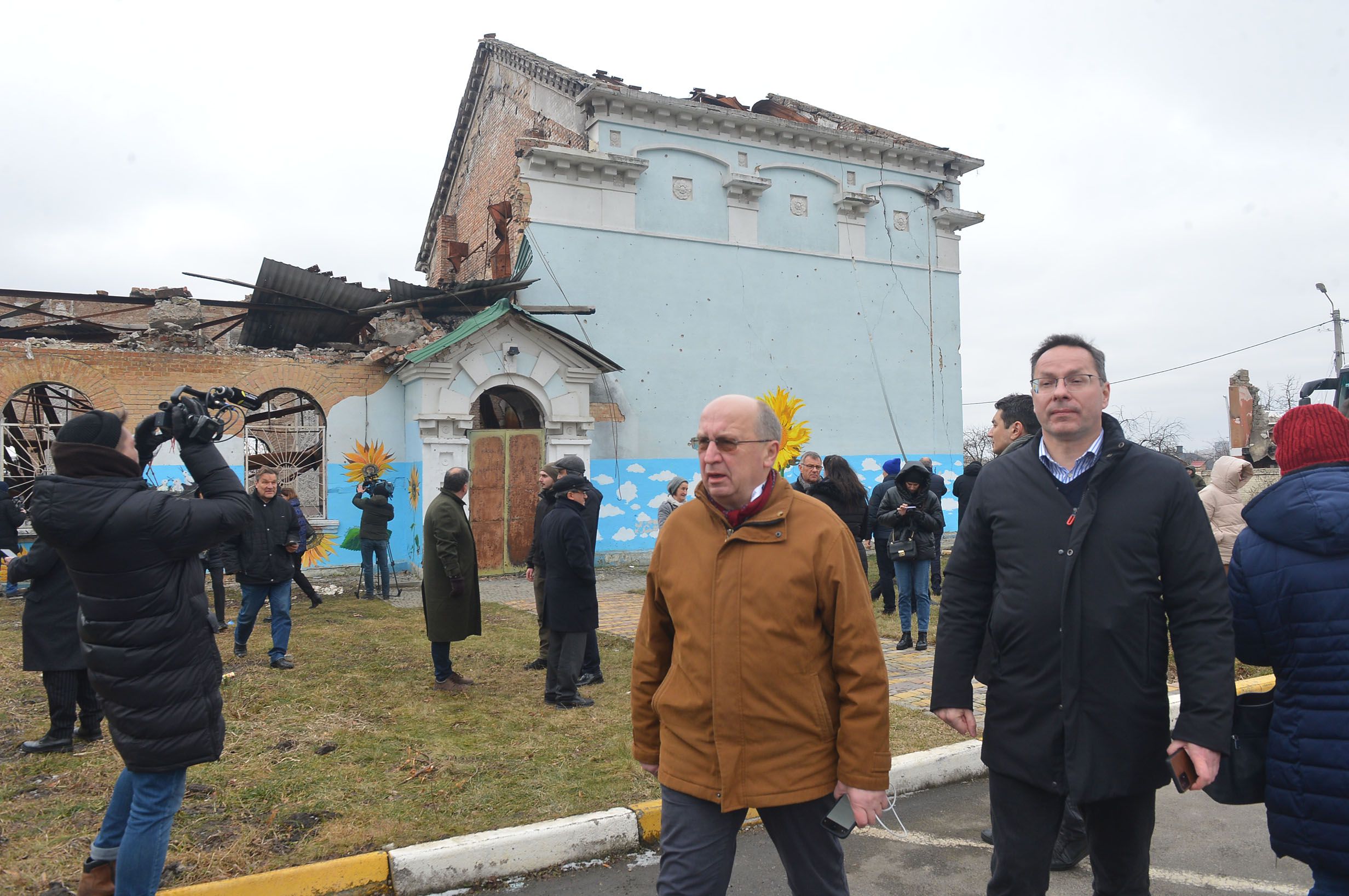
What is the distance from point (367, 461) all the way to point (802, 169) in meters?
11.4

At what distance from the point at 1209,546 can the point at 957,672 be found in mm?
854

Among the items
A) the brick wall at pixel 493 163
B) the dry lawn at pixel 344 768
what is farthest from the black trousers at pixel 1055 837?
the brick wall at pixel 493 163

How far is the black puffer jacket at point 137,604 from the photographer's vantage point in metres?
3.31

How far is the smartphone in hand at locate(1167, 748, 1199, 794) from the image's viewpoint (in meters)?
2.58

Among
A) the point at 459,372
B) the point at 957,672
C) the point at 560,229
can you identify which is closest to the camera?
the point at 957,672

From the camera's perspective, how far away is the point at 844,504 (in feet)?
29.8

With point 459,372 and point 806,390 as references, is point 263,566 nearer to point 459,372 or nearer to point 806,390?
point 459,372

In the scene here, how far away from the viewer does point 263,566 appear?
8.12 metres

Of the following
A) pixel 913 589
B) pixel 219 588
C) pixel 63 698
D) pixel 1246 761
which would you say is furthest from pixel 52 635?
pixel 913 589

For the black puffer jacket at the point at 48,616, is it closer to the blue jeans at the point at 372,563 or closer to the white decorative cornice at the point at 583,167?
the blue jeans at the point at 372,563

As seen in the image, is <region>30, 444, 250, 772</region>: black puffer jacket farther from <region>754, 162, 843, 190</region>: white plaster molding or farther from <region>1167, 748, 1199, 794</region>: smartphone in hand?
<region>754, 162, 843, 190</region>: white plaster molding

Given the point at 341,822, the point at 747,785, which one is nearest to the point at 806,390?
the point at 341,822

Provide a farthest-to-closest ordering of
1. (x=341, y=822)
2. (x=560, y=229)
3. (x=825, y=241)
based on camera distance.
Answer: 1. (x=825, y=241)
2. (x=560, y=229)
3. (x=341, y=822)

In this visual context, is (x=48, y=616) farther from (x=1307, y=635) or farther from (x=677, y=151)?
(x=677, y=151)
